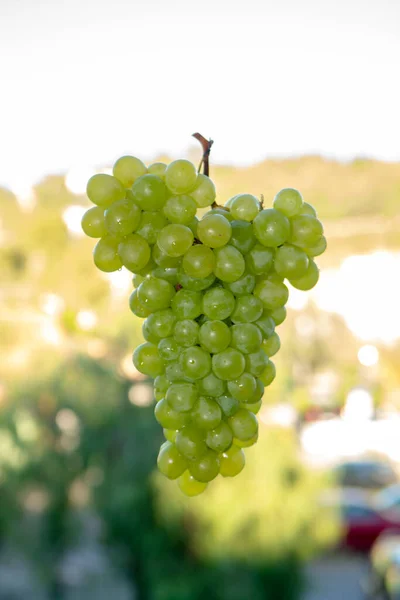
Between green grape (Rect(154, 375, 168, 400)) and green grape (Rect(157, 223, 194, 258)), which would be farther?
green grape (Rect(154, 375, 168, 400))

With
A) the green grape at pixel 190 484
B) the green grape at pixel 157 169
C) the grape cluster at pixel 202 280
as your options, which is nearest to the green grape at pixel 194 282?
the grape cluster at pixel 202 280

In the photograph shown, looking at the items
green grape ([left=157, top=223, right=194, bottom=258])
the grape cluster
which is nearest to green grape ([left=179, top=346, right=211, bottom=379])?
the grape cluster

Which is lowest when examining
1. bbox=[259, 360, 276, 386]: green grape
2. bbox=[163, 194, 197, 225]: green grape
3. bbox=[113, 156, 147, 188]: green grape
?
bbox=[259, 360, 276, 386]: green grape

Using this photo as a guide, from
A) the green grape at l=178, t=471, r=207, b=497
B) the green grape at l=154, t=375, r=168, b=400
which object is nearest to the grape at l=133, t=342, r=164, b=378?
the green grape at l=154, t=375, r=168, b=400

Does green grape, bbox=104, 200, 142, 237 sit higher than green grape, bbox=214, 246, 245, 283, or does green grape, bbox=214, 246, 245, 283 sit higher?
green grape, bbox=104, 200, 142, 237

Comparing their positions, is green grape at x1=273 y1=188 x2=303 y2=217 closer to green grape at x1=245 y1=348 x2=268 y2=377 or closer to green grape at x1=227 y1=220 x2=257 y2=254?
green grape at x1=227 y1=220 x2=257 y2=254

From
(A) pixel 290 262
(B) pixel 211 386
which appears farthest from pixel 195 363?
(A) pixel 290 262
